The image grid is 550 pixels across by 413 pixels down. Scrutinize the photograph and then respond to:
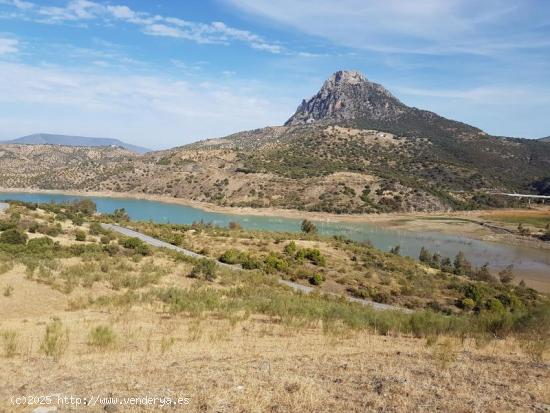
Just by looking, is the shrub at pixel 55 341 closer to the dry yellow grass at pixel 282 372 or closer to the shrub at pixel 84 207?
the dry yellow grass at pixel 282 372

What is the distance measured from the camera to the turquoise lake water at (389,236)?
60.2m

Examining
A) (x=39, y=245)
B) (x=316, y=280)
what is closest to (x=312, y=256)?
(x=316, y=280)

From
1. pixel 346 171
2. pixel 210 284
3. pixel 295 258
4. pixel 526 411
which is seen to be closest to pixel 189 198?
pixel 346 171

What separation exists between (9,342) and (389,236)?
70.2m

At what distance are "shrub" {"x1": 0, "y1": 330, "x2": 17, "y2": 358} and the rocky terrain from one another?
91281mm

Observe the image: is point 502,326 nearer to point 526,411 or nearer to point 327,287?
point 526,411

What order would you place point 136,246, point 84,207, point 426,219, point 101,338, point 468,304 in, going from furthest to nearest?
point 426,219 < point 84,207 < point 136,246 < point 468,304 < point 101,338

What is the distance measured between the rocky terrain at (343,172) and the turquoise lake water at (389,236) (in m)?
13.0

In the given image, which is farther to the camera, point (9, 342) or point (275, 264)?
point (275, 264)

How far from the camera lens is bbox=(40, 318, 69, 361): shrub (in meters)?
9.73

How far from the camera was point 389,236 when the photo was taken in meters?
76.1

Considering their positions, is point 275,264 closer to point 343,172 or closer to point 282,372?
point 282,372

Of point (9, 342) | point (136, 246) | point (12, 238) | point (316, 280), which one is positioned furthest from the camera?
point (316, 280)

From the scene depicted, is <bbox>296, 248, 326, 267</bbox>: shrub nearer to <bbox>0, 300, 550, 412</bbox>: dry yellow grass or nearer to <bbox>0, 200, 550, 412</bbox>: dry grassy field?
<bbox>0, 200, 550, 412</bbox>: dry grassy field
